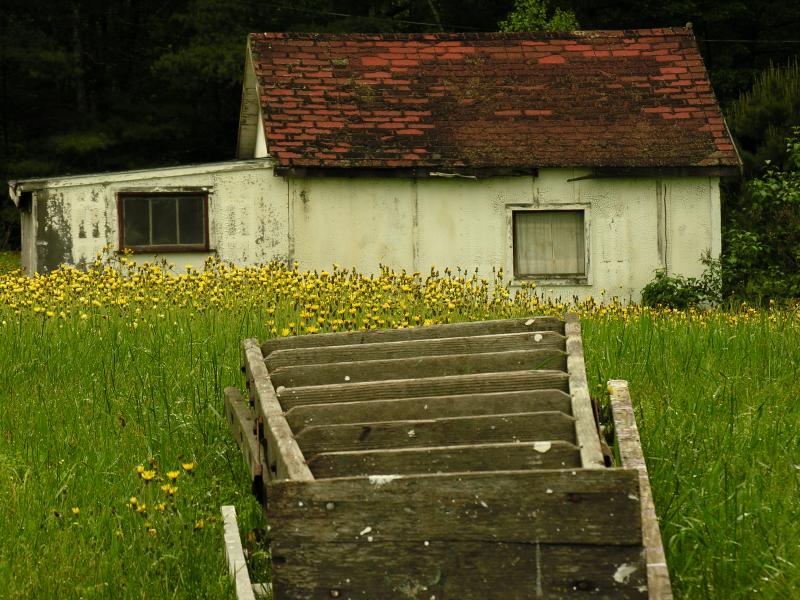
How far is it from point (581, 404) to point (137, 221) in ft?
42.7

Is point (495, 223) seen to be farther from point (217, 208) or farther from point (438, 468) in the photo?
point (438, 468)

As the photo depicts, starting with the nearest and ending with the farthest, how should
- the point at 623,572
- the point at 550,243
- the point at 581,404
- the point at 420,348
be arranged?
the point at 623,572 → the point at 581,404 → the point at 420,348 → the point at 550,243

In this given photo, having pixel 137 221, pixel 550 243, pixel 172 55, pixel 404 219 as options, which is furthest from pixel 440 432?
pixel 172 55

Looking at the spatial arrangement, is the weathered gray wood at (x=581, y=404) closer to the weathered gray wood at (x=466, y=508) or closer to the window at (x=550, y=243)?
the weathered gray wood at (x=466, y=508)

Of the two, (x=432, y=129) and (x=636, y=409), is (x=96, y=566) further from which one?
(x=432, y=129)

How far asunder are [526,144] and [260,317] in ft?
30.8

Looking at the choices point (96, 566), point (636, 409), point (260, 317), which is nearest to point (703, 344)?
point (636, 409)

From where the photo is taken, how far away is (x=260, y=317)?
8859mm

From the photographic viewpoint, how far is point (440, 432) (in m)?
4.71

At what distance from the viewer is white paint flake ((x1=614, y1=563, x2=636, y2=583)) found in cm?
372

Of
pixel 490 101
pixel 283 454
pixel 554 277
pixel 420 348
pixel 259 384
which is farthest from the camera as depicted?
pixel 490 101

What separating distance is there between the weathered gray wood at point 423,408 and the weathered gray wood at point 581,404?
106mm

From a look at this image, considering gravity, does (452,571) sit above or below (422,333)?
below

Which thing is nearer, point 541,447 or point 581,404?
point 541,447
